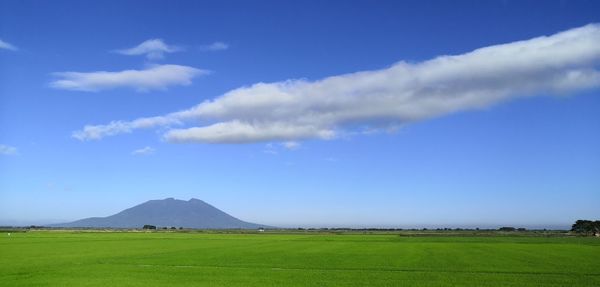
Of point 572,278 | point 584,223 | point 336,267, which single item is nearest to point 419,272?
point 336,267

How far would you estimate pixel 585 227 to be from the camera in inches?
5999

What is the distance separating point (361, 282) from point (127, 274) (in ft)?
35.5

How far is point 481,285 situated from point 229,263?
49.5 feet

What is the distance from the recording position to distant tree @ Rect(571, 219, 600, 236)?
145 m

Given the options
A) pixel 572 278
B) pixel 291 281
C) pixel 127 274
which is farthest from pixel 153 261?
pixel 572 278

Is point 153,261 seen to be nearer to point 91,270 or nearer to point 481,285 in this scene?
point 91,270

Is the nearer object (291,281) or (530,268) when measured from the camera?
(291,281)

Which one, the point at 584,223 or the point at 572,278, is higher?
the point at 584,223

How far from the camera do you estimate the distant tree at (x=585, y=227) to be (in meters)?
145

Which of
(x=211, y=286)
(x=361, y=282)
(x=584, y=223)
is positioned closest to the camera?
(x=211, y=286)

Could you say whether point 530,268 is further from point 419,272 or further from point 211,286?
point 211,286

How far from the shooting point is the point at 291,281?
2256 centimetres

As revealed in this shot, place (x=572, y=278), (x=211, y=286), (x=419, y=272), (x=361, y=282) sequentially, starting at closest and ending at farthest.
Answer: (x=211, y=286) → (x=361, y=282) → (x=572, y=278) → (x=419, y=272)

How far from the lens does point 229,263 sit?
31.6 m
